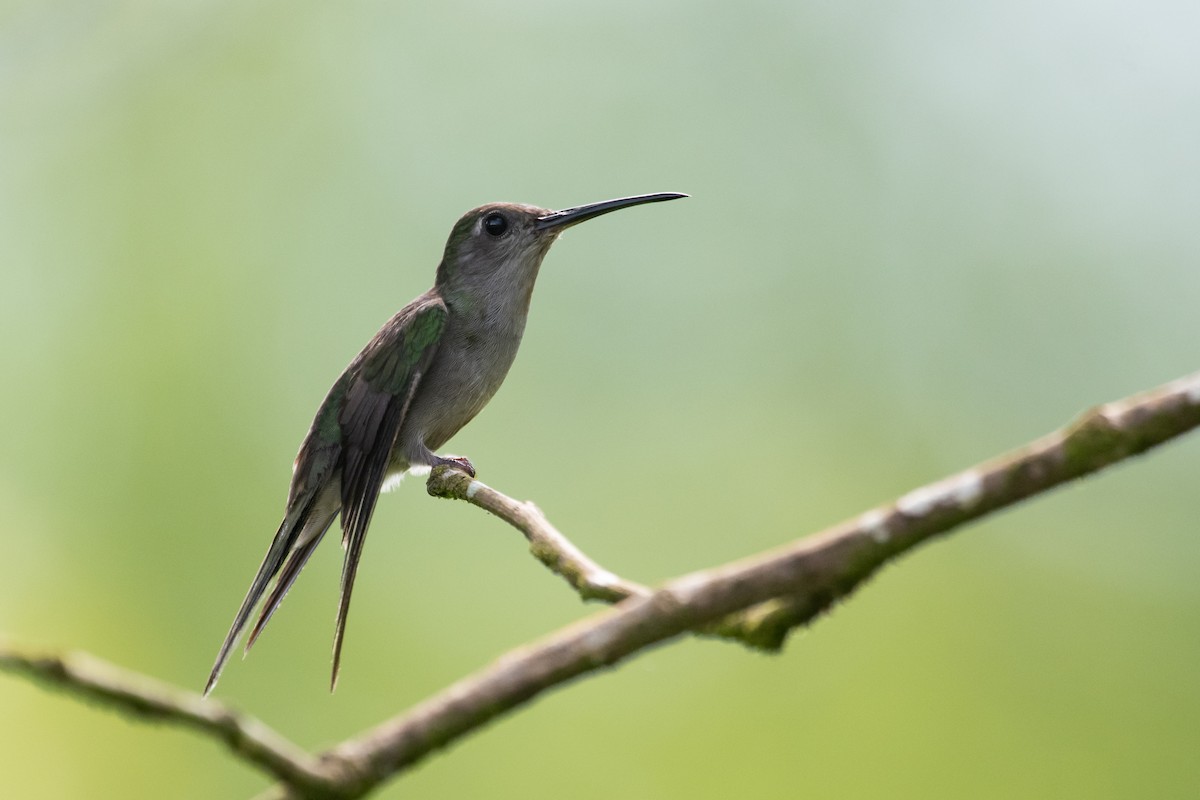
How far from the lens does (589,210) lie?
265 inches

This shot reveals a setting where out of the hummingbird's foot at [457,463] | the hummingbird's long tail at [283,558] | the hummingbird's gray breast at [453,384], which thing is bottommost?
the hummingbird's long tail at [283,558]

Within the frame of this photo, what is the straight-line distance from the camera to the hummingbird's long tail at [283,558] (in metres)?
5.04

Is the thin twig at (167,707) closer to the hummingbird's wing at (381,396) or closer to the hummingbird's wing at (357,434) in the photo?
the hummingbird's wing at (357,434)

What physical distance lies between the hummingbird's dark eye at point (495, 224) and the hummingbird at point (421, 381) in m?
0.01

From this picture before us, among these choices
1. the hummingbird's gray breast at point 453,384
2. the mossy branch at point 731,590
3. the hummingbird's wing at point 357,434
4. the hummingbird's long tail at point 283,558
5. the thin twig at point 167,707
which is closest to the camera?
the thin twig at point 167,707

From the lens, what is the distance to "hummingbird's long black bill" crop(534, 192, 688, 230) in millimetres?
6551

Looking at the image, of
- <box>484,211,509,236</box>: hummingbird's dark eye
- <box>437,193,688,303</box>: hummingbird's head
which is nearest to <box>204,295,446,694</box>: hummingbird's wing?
<box>437,193,688,303</box>: hummingbird's head

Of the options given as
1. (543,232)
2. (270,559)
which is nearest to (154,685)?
→ (270,559)

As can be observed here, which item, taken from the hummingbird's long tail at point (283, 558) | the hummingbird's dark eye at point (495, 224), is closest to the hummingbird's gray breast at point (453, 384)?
the hummingbird's long tail at point (283, 558)

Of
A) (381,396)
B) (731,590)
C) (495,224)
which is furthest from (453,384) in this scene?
(731,590)

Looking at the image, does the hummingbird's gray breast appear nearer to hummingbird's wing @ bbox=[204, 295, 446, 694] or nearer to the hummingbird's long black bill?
hummingbird's wing @ bbox=[204, 295, 446, 694]

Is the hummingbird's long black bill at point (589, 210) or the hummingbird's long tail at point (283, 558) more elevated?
the hummingbird's long black bill at point (589, 210)

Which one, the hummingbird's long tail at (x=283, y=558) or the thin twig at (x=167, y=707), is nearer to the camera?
the thin twig at (x=167, y=707)

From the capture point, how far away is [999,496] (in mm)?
2154
